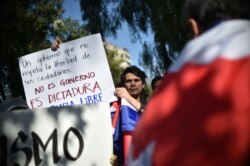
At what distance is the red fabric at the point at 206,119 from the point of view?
80 cm

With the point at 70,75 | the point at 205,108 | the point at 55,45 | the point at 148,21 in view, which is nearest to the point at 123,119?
the point at 70,75

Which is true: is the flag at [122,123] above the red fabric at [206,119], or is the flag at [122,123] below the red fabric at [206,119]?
below

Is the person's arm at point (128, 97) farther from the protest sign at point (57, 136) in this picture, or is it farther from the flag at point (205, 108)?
the flag at point (205, 108)

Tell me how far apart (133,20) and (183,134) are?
1205 centimetres

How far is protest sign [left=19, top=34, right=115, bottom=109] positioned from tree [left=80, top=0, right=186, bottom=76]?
6756 millimetres

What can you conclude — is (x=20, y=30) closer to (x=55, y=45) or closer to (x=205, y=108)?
(x=55, y=45)

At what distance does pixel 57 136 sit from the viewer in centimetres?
229

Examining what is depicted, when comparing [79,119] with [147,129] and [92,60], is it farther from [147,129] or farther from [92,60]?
[147,129]

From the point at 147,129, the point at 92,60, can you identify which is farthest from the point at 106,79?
the point at 147,129

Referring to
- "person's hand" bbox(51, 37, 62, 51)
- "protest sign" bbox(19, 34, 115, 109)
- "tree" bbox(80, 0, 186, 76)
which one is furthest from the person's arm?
"tree" bbox(80, 0, 186, 76)

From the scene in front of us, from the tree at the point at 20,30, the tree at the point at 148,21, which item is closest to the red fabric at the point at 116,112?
the tree at the point at 148,21

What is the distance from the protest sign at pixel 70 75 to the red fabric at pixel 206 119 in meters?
2.16

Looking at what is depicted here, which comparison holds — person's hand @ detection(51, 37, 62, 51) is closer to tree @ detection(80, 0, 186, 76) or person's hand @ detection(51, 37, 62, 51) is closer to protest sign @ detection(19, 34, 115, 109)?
protest sign @ detection(19, 34, 115, 109)

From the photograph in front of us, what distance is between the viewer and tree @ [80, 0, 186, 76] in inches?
415
